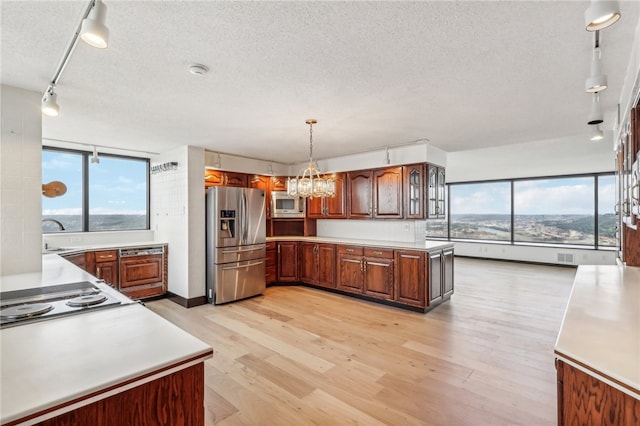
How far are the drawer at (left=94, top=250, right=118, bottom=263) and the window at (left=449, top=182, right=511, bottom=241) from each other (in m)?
8.80

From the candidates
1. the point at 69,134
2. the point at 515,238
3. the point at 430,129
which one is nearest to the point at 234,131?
the point at 69,134

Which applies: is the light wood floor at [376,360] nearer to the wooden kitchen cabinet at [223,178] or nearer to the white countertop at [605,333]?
the white countertop at [605,333]

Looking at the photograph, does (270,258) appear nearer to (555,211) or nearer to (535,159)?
(535,159)

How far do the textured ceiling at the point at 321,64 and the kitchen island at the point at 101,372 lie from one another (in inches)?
60.8

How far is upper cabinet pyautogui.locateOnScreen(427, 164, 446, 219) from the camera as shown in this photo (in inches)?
186

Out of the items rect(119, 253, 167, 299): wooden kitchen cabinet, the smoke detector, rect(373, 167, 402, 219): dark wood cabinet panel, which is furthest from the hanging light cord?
rect(373, 167, 402, 219): dark wood cabinet panel

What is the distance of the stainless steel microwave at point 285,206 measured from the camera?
6.12 metres

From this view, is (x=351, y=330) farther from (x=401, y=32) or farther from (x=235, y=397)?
(x=401, y=32)

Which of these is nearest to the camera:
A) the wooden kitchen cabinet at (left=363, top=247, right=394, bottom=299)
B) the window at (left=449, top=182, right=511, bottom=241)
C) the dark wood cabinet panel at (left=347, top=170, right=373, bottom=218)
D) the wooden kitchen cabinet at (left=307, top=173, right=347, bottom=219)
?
the wooden kitchen cabinet at (left=363, top=247, right=394, bottom=299)

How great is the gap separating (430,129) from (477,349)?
2.50 meters

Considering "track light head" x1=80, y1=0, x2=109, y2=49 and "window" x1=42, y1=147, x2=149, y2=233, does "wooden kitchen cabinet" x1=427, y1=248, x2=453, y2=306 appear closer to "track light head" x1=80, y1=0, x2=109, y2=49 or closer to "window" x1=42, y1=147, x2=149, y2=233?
"track light head" x1=80, y1=0, x2=109, y2=49

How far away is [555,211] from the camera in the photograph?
310 inches

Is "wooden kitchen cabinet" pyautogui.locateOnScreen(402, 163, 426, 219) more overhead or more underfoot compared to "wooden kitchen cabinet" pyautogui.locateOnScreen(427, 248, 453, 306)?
more overhead

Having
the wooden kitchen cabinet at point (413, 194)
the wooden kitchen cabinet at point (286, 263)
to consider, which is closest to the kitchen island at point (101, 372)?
the wooden kitchen cabinet at point (413, 194)
